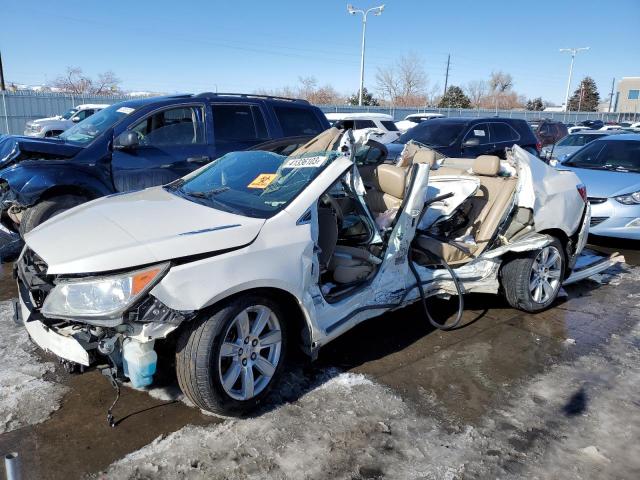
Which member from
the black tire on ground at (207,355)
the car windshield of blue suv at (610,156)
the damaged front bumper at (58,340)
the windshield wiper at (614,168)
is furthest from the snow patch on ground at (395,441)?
the car windshield of blue suv at (610,156)

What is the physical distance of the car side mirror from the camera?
5938mm

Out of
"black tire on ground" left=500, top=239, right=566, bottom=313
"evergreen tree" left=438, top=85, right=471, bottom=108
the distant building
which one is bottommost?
"black tire on ground" left=500, top=239, right=566, bottom=313

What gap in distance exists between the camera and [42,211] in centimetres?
571

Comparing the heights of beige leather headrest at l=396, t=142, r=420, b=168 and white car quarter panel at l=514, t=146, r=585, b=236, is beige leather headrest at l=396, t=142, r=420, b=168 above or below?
above

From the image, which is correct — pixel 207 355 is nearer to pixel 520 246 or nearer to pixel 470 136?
pixel 520 246

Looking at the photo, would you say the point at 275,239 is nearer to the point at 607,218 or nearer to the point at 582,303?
the point at 582,303

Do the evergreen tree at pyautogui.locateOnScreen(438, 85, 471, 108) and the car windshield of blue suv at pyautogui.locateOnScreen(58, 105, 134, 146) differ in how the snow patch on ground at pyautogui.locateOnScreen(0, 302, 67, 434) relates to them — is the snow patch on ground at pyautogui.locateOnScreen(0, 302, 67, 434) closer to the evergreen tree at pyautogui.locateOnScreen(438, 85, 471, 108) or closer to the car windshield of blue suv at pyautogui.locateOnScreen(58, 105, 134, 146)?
the car windshield of blue suv at pyautogui.locateOnScreen(58, 105, 134, 146)

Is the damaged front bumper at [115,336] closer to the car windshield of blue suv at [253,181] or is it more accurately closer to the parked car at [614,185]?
the car windshield of blue suv at [253,181]

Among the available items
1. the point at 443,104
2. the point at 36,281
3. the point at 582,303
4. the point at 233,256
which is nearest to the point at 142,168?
the point at 36,281

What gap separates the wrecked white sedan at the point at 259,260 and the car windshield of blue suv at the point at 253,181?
16 millimetres

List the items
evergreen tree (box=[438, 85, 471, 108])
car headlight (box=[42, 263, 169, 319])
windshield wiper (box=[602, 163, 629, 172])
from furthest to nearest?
1. evergreen tree (box=[438, 85, 471, 108])
2. windshield wiper (box=[602, 163, 629, 172])
3. car headlight (box=[42, 263, 169, 319])

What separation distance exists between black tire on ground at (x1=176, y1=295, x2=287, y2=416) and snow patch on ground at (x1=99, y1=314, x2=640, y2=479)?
0.20 metres

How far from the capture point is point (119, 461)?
273 cm

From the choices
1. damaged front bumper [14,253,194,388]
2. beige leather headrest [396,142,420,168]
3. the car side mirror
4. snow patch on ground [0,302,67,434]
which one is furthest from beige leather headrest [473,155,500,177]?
snow patch on ground [0,302,67,434]
